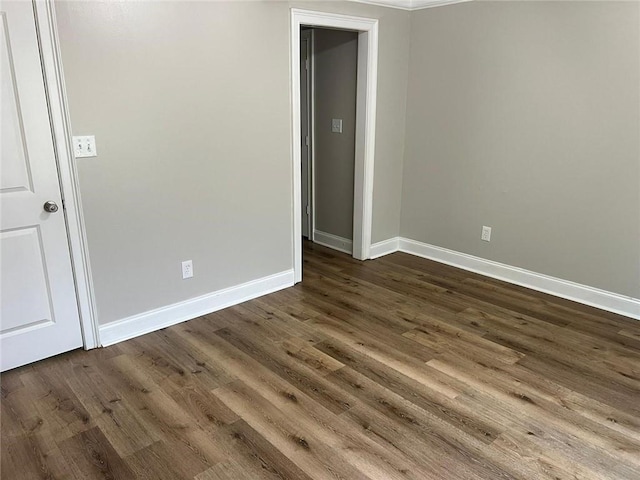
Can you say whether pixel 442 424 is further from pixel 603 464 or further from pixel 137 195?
pixel 137 195

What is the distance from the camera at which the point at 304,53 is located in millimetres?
4613

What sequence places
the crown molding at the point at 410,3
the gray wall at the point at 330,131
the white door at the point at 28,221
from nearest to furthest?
the white door at the point at 28,221, the crown molding at the point at 410,3, the gray wall at the point at 330,131

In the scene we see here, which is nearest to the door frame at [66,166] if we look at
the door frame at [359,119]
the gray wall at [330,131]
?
the door frame at [359,119]

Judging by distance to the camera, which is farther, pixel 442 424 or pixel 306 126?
pixel 306 126

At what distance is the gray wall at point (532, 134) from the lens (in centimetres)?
319

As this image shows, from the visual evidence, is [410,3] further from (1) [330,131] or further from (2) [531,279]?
(2) [531,279]

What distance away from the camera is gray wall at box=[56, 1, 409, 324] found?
264 centimetres

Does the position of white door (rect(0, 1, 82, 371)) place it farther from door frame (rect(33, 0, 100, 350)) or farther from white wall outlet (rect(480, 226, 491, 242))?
white wall outlet (rect(480, 226, 491, 242))

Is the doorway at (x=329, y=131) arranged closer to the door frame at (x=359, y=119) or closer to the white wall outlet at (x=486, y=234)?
the door frame at (x=359, y=119)

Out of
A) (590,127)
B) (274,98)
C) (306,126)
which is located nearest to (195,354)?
(274,98)

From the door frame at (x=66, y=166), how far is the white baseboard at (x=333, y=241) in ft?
8.08

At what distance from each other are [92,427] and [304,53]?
12.2 feet

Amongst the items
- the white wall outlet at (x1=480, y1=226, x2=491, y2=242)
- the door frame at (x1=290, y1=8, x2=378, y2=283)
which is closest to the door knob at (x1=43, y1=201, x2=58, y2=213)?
the door frame at (x1=290, y1=8, x2=378, y2=283)

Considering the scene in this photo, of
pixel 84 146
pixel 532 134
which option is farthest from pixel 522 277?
pixel 84 146
